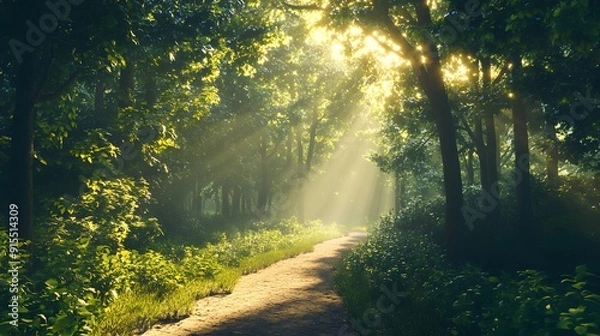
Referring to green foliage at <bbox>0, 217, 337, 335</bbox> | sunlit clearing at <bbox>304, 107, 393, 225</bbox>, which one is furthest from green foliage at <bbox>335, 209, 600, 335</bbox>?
sunlit clearing at <bbox>304, 107, 393, 225</bbox>

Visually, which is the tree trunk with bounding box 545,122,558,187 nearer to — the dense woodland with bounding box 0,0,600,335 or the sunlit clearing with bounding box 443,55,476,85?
the dense woodland with bounding box 0,0,600,335

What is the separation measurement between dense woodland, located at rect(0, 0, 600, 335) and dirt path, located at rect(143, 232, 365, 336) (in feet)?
1.56

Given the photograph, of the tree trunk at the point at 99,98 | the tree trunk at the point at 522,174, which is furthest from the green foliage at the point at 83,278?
the tree trunk at the point at 522,174

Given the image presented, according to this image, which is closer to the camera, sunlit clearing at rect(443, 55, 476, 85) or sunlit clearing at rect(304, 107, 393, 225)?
sunlit clearing at rect(443, 55, 476, 85)

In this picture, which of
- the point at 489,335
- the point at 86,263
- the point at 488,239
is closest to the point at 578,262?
the point at 488,239

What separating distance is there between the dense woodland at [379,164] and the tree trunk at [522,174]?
2.2 inches

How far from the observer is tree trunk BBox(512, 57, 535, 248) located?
1291 cm

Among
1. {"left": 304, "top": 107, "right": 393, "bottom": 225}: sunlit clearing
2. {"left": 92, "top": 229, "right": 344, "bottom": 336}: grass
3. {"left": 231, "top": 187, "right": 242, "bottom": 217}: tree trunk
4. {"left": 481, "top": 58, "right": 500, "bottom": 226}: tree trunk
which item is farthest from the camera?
{"left": 304, "top": 107, "right": 393, "bottom": 225}: sunlit clearing

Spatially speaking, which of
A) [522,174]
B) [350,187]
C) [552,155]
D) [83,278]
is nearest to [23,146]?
[83,278]

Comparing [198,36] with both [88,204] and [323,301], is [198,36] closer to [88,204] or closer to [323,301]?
[88,204]

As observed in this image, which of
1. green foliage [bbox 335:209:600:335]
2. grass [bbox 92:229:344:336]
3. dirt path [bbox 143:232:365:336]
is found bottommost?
dirt path [bbox 143:232:365:336]

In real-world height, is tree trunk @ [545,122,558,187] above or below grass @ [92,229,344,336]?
above

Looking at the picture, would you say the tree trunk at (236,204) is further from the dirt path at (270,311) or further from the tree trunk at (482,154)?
the dirt path at (270,311)

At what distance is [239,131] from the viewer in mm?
28297
